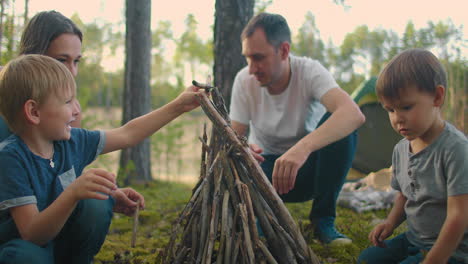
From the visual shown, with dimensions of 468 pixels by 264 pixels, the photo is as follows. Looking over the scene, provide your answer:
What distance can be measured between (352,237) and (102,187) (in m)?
2.45

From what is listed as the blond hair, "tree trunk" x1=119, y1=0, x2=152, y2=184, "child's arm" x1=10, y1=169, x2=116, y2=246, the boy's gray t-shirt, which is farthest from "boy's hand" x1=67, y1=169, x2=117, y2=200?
"tree trunk" x1=119, y1=0, x2=152, y2=184

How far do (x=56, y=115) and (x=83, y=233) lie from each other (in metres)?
0.69

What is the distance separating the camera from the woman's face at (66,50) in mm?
2682

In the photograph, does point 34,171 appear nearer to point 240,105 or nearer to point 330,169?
point 240,105

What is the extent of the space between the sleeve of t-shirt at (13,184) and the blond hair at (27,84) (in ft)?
0.67

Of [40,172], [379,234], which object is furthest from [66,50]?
[379,234]

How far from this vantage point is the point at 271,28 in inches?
135

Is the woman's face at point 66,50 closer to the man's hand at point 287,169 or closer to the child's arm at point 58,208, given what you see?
the child's arm at point 58,208

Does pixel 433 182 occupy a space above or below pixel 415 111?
below

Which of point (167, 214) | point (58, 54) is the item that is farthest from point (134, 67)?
point (58, 54)

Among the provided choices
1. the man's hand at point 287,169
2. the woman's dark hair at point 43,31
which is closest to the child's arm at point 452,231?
the man's hand at point 287,169

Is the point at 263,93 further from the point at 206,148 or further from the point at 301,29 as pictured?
the point at 301,29

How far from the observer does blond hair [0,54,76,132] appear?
202 cm

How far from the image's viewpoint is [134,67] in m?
7.97
